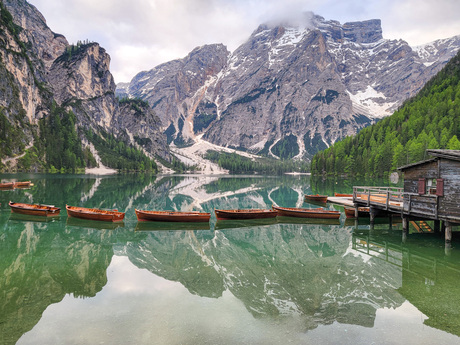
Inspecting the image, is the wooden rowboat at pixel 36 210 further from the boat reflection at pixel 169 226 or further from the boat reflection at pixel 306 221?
the boat reflection at pixel 306 221

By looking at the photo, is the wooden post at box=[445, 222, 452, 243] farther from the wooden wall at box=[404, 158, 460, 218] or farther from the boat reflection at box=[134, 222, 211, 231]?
the boat reflection at box=[134, 222, 211, 231]

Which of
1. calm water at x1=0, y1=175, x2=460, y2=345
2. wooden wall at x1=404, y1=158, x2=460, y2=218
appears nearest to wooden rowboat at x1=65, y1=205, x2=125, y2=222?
calm water at x1=0, y1=175, x2=460, y2=345

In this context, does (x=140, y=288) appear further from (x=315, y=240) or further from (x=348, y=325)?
(x=315, y=240)

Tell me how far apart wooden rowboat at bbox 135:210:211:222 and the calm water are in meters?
5.76

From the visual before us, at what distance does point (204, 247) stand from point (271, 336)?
1523 cm

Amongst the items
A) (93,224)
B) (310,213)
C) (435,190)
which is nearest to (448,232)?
(435,190)

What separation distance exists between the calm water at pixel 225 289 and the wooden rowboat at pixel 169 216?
576cm

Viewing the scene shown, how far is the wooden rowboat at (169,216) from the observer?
37.0 m

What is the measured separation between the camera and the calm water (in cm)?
1227

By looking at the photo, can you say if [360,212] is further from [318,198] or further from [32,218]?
[32,218]

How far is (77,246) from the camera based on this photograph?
2605 centimetres

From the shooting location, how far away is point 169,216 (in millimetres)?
37094

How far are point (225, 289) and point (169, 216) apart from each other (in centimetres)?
2154

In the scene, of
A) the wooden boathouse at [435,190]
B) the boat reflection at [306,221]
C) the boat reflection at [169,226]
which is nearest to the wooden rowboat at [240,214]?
the boat reflection at [306,221]
